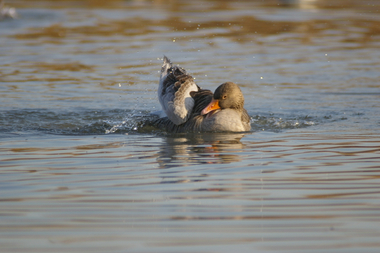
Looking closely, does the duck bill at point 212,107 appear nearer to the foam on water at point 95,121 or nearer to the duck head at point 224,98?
the duck head at point 224,98

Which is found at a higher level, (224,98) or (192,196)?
(224,98)

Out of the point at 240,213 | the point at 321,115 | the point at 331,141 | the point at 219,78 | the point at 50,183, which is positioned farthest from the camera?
the point at 219,78

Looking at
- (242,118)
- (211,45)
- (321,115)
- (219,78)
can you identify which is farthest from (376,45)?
(242,118)

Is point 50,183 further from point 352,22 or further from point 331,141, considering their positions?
point 352,22

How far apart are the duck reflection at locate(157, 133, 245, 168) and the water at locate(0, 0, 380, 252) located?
0.03 m

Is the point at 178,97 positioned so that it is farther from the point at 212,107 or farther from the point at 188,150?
the point at 188,150

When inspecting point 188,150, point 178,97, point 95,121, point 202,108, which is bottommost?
point 95,121

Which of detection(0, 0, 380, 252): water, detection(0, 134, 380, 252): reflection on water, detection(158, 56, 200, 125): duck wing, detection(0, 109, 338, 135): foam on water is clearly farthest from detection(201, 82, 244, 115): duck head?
detection(0, 134, 380, 252): reflection on water

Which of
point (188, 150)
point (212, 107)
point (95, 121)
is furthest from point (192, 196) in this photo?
point (95, 121)

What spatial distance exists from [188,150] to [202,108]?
1.70 meters

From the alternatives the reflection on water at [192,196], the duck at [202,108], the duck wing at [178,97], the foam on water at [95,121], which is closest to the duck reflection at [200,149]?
the reflection on water at [192,196]

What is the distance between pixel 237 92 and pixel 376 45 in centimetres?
1278

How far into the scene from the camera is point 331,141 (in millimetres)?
8727

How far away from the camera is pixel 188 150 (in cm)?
829
